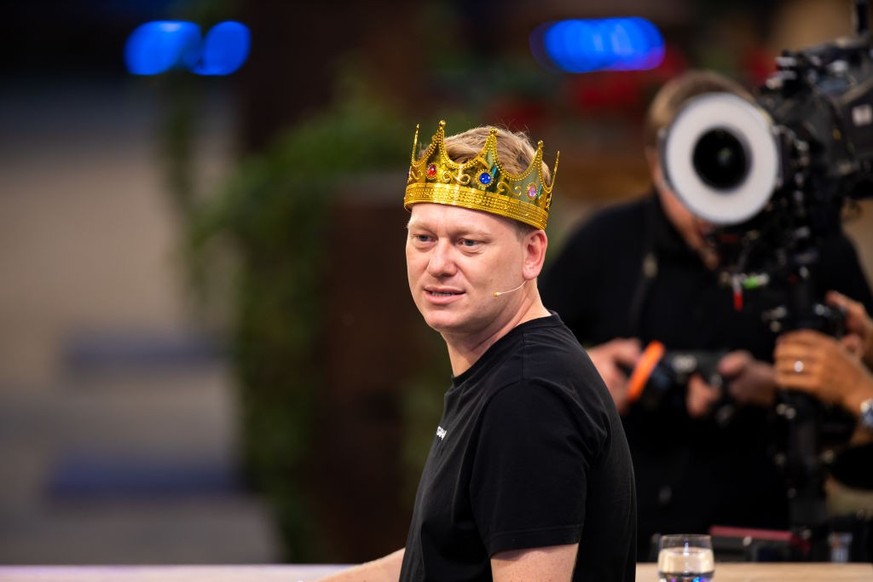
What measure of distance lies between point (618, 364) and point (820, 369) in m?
0.49

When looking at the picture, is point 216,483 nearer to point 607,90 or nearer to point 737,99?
point 607,90

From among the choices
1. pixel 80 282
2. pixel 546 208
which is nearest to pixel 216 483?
pixel 80 282

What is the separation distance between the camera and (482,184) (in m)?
1.86

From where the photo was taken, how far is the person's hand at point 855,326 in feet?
9.77

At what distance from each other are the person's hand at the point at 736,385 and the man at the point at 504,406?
3.80 feet

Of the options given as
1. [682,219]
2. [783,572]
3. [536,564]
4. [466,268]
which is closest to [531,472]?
[536,564]

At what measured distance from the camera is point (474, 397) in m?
1.86

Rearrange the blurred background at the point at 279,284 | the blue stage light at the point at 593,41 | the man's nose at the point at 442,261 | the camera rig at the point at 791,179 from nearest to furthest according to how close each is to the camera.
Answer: the man's nose at the point at 442,261, the camera rig at the point at 791,179, the blurred background at the point at 279,284, the blue stage light at the point at 593,41

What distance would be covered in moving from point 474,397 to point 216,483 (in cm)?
565

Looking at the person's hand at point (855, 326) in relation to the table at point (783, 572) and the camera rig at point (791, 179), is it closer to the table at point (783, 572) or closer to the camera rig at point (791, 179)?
the camera rig at point (791, 179)

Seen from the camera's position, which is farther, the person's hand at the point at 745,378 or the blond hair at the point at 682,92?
the blond hair at the point at 682,92

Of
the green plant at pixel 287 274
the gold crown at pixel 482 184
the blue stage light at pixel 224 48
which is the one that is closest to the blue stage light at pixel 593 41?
the blue stage light at pixel 224 48

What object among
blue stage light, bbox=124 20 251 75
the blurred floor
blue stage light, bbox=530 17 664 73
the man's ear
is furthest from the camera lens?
blue stage light, bbox=530 17 664 73

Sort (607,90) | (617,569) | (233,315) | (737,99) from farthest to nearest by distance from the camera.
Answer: (607,90) < (233,315) < (737,99) < (617,569)
